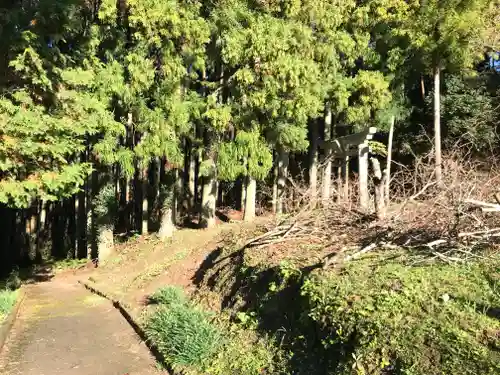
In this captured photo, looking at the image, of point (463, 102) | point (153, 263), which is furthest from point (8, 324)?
point (463, 102)

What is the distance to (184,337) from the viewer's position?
5.98 m

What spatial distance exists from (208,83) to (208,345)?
30.9 ft

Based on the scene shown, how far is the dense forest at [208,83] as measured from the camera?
30.7 feet

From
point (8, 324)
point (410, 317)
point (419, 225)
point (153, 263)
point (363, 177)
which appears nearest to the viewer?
point (410, 317)

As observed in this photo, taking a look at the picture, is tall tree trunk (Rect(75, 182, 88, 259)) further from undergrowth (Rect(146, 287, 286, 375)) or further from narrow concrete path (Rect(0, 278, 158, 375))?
undergrowth (Rect(146, 287, 286, 375))

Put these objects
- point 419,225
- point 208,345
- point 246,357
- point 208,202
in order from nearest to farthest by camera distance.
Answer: point 246,357, point 208,345, point 419,225, point 208,202

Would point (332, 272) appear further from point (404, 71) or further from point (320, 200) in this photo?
point (404, 71)

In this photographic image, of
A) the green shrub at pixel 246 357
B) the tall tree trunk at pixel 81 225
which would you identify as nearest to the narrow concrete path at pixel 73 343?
the green shrub at pixel 246 357

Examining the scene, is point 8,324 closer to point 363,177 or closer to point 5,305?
point 5,305

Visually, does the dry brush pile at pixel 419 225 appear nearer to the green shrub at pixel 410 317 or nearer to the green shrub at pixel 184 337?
the green shrub at pixel 410 317

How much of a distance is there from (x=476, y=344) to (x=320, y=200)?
4885 millimetres

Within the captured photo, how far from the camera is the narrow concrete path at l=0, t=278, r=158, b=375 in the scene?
6.42 meters

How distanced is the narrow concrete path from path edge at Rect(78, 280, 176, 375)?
0.09m

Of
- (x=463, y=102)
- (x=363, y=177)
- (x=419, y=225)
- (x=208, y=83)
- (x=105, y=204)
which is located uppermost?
(x=463, y=102)
